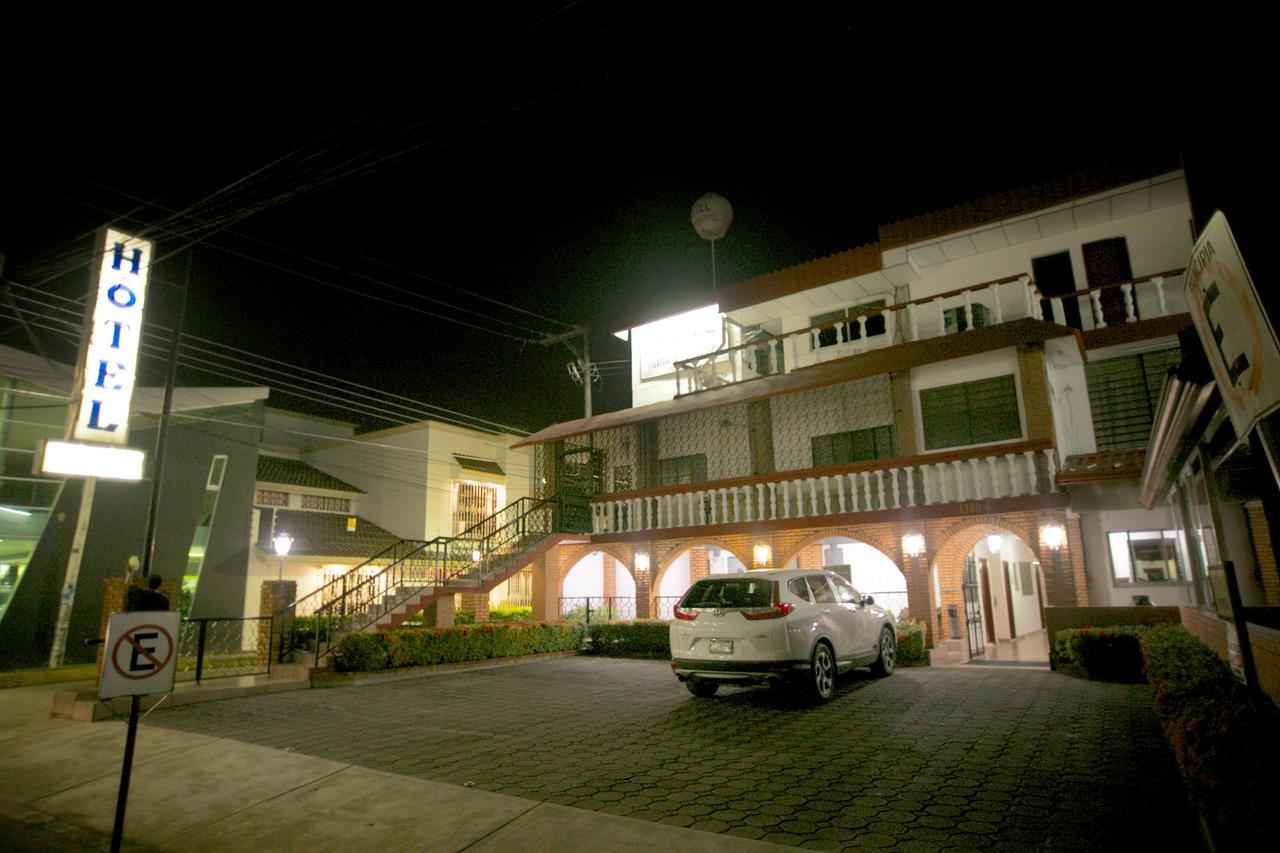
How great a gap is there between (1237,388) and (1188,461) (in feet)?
17.9

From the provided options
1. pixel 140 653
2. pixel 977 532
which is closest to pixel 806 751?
pixel 140 653

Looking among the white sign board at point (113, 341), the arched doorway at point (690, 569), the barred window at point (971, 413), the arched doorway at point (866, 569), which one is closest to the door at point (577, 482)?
the arched doorway at point (690, 569)

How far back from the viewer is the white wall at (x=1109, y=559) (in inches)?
518

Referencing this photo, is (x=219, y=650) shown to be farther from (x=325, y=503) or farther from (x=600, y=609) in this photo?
(x=600, y=609)

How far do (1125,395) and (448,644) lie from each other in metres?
14.9

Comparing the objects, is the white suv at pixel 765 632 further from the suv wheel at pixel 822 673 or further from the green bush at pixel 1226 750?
the green bush at pixel 1226 750

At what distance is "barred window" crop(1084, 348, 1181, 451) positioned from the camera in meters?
14.2

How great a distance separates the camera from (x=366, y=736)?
7.99 m

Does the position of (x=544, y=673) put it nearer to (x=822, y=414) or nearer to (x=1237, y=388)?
(x=822, y=414)

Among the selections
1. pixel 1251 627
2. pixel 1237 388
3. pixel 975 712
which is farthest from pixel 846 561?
pixel 1237 388

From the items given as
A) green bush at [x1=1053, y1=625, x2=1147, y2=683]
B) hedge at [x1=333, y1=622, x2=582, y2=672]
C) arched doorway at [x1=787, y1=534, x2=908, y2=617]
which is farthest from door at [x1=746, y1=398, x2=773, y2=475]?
green bush at [x1=1053, y1=625, x2=1147, y2=683]

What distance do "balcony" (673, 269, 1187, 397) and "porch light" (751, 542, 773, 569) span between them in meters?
4.38

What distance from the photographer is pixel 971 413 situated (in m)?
15.5

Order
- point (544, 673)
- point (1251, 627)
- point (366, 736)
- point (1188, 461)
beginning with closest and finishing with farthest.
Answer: point (1251, 627) → point (1188, 461) → point (366, 736) → point (544, 673)
